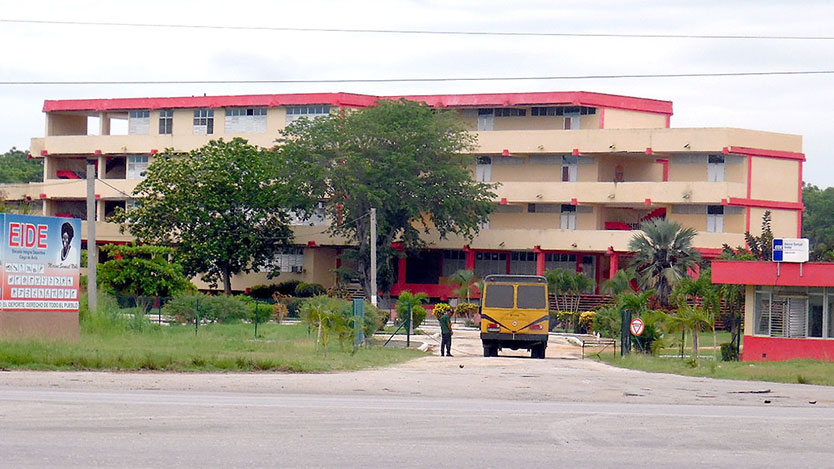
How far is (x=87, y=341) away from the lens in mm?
31938

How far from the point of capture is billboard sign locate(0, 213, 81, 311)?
1186 inches

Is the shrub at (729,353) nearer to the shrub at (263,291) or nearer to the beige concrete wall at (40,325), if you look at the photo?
the beige concrete wall at (40,325)

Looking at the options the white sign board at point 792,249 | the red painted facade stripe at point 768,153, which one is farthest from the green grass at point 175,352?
the red painted facade stripe at point 768,153

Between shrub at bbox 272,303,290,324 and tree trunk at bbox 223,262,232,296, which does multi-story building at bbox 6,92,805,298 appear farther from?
shrub at bbox 272,303,290,324

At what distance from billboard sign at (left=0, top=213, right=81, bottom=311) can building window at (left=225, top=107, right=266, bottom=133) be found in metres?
42.5

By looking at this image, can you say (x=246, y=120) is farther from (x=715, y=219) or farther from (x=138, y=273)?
(x=715, y=219)

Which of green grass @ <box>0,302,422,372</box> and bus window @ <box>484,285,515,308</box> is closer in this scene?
green grass @ <box>0,302,422,372</box>

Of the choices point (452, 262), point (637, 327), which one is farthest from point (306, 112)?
point (637, 327)

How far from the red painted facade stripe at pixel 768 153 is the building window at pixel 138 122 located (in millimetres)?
37946

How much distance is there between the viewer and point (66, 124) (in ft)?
271

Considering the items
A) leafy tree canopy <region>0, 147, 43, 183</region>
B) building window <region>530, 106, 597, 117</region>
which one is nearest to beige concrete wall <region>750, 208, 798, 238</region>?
building window <region>530, 106, 597, 117</region>

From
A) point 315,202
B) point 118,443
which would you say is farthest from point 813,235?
point 118,443

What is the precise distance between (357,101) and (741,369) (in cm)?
4705

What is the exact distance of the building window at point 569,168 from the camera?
70188 millimetres
